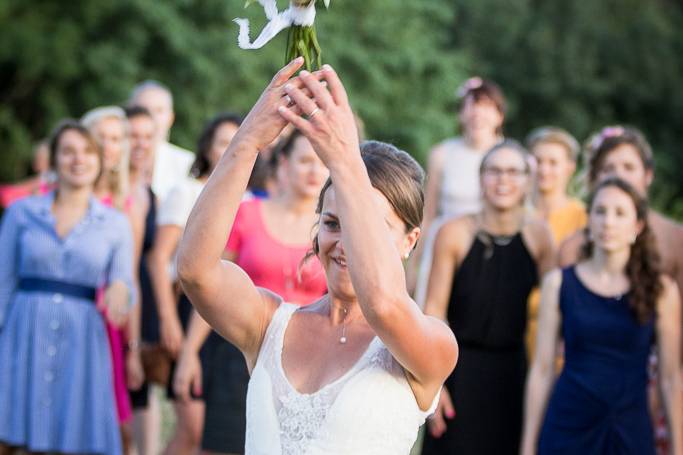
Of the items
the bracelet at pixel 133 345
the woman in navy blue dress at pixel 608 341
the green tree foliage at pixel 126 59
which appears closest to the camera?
the woman in navy blue dress at pixel 608 341

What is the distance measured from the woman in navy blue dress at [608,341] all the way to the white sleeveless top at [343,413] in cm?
302

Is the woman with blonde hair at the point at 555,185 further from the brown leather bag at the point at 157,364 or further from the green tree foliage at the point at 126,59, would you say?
the green tree foliage at the point at 126,59

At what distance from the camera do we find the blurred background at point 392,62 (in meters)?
24.1

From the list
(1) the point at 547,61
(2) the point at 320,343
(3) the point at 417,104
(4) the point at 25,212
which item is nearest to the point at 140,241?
(4) the point at 25,212

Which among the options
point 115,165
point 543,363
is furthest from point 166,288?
point 543,363

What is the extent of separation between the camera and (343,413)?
3.25 m

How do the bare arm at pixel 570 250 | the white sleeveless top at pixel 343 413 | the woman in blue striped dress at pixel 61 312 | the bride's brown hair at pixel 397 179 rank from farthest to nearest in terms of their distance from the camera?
the woman in blue striped dress at pixel 61 312 < the bare arm at pixel 570 250 < the bride's brown hair at pixel 397 179 < the white sleeveless top at pixel 343 413

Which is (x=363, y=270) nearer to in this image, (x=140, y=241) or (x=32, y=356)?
(x=32, y=356)

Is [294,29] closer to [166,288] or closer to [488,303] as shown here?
[488,303]

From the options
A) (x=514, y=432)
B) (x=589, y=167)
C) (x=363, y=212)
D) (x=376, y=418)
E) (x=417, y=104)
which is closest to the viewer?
(x=363, y=212)

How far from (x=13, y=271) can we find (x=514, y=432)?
2.71m

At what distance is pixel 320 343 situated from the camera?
3.44m

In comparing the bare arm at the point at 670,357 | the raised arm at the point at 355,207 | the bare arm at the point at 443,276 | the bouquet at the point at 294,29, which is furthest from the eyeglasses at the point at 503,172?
the raised arm at the point at 355,207

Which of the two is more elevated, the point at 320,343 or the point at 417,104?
the point at 417,104
